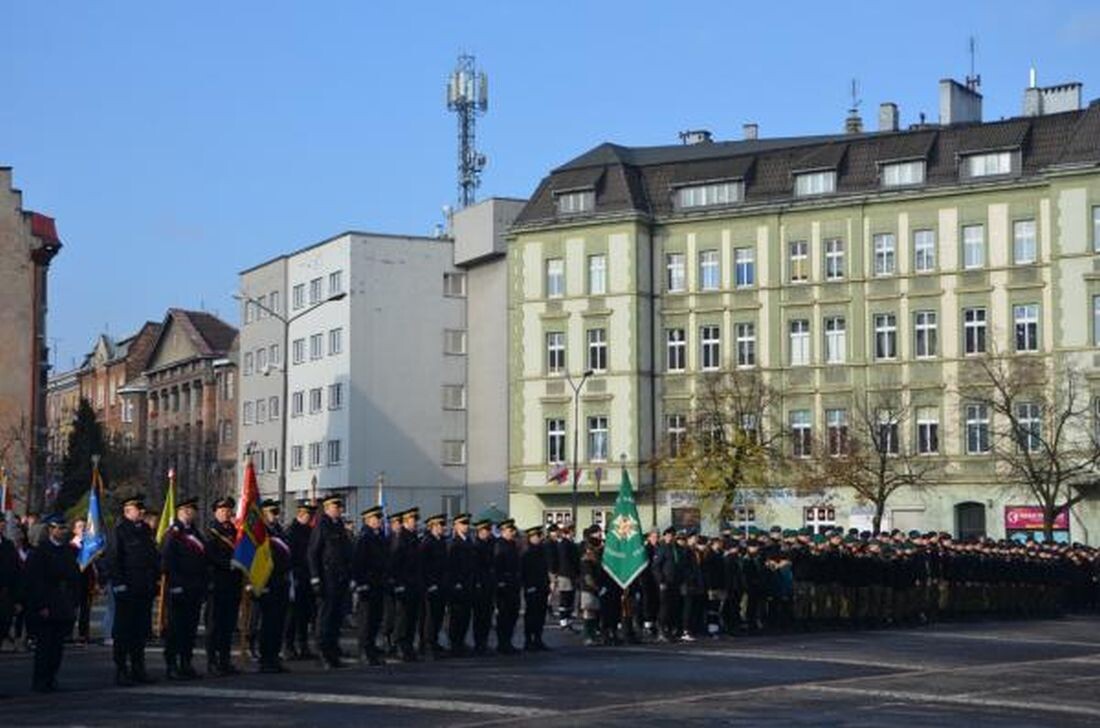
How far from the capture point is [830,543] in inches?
1421

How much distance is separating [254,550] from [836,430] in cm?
4600

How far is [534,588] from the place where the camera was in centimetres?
2741

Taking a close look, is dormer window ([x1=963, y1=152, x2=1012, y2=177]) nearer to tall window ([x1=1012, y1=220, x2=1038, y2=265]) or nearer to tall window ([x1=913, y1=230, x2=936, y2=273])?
tall window ([x1=1012, y1=220, x2=1038, y2=265])

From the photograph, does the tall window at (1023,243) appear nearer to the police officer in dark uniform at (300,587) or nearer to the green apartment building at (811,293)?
the green apartment building at (811,293)

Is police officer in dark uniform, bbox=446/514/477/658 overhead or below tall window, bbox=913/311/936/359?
below

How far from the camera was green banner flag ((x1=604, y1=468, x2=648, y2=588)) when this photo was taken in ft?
95.1

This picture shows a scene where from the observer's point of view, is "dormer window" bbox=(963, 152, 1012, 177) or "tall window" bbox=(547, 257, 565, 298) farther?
"tall window" bbox=(547, 257, 565, 298)

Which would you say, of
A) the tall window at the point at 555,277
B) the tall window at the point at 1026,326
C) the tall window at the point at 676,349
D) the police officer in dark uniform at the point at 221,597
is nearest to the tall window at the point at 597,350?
the tall window at the point at 555,277

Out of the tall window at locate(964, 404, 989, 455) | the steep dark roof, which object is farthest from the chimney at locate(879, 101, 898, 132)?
the tall window at locate(964, 404, 989, 455)

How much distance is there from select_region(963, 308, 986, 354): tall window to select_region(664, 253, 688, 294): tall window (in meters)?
10.7

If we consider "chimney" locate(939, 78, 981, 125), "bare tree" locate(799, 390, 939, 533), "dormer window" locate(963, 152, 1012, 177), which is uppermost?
"chimney" locate(939, 78, 981, 125)

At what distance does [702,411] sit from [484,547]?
4049 cm

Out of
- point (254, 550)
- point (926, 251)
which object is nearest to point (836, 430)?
point (926, 251)

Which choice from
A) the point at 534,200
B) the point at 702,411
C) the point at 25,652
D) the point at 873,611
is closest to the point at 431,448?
the point at 534,200
